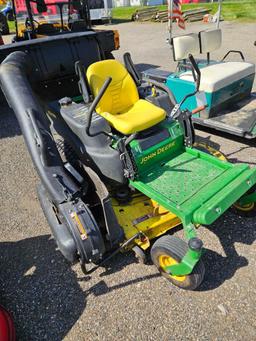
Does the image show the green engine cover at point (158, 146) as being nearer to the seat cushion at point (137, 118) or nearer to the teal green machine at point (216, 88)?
the seat cushion at point (137, 118)

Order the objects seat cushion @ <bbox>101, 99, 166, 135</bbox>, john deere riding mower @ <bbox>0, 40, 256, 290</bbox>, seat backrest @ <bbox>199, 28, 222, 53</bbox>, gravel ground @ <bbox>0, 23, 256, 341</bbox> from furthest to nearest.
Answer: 1. seat backrest @ <bbox>199, 28, 222, 53</bbox>
2. seat cushion @ <bbox>101, 99, 166, 135</bbox>
3. john deere riding mower @ <bbox>0, 40, 256, 290</bbox>
4. gravel ground @ <bbox>0, 23, 256, 341</bbox>

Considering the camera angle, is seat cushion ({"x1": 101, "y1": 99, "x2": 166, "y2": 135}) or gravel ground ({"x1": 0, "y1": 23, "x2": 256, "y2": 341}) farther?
seat cushion ({"x1": 101, "y1": 99, "x2": 166, "y2": 135})

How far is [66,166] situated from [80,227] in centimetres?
70

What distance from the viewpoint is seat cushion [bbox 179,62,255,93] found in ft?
13.7

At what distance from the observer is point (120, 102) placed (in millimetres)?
3467

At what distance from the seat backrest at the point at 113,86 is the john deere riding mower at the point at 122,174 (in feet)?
0.04

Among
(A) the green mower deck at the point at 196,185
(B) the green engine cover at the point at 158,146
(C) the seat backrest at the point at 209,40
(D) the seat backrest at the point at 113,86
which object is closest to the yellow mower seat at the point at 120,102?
(D) the seat backrest at the point at 113,86

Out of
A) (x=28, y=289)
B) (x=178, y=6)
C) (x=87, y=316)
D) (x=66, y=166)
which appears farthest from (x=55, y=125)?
(x=178, y=6)

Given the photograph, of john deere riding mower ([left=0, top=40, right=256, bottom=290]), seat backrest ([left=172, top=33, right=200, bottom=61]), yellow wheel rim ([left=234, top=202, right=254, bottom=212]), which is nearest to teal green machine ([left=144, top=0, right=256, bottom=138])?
seat backrest ([left=172, top=33, right=200, bottom=61])

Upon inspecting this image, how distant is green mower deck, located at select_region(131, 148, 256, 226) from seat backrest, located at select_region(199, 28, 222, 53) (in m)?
2.66

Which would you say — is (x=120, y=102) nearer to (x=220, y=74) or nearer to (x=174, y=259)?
(x=220, y=74)

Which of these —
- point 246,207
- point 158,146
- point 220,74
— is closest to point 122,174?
point 158,146

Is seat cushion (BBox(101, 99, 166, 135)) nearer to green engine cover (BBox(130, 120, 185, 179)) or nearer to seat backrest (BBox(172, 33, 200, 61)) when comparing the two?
green engine cover (BBox(130, 120, 185, 179))

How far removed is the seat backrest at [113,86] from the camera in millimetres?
3270
